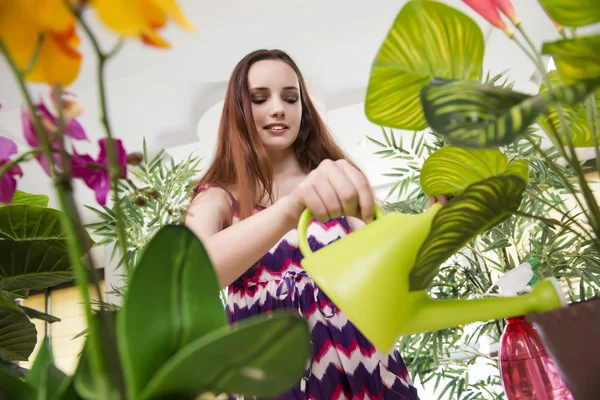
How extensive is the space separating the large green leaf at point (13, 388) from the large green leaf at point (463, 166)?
34 centimetres

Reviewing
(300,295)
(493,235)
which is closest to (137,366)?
(300,295)

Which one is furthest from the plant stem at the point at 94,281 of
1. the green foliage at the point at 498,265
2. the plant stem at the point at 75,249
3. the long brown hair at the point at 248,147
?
the green foliage at the point at 498,265

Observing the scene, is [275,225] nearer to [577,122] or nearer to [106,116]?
[577,122]

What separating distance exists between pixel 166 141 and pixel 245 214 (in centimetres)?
362

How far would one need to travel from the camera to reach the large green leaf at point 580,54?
0.26 m

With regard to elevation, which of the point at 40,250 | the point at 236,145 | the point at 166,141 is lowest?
the point at 40,250

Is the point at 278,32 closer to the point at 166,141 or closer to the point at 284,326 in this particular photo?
the point at 166,141

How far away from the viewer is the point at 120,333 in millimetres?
189

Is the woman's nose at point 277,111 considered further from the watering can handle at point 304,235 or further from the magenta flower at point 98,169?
the magenta flower at point 98,169

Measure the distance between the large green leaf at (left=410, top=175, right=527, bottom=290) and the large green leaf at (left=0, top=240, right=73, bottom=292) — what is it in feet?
0.91

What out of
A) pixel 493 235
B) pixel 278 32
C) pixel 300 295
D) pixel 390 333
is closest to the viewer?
pixel 390 333

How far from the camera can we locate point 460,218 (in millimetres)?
323

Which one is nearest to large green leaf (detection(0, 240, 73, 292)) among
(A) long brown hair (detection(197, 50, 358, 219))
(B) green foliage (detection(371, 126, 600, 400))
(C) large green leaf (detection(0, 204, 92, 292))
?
(C) large green leaf (detection(0, 204, 92, 292))

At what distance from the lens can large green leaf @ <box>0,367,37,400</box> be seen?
0.23 m
